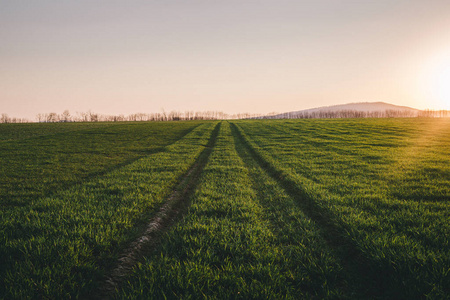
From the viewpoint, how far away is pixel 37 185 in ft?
31.3

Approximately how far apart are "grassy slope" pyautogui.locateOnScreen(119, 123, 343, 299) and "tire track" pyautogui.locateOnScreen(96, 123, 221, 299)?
0.85ft

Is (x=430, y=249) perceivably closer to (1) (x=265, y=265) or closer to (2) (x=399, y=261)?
(2) (x=399, y=261)

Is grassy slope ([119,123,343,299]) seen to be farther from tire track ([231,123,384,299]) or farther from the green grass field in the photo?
tire track ([231,123,384,299])

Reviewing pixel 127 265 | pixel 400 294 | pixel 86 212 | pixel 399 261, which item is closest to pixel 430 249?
pixel 399 261

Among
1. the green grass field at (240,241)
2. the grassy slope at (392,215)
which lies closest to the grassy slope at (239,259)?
the green grass field at (240,241)

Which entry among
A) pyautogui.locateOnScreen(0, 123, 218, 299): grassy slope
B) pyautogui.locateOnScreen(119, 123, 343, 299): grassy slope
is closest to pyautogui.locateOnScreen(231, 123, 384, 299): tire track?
pyautogui.locateOnScreen(119, 123, 343, 299): grassy slope

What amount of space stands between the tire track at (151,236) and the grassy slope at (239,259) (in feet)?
0.85

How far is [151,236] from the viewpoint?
5.11 m

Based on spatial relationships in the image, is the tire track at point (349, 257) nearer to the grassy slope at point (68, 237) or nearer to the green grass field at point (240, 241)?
the green grass field at point (240, 241)

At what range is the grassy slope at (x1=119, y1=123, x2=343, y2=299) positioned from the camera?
325cm

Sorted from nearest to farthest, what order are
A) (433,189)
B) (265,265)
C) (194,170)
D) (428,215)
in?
(265,265) < (428,215) < (433,189) < (194,170)

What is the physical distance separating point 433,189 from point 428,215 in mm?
3247

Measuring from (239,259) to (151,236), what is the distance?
2.41 m

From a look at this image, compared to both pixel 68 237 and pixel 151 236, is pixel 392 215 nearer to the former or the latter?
pixel 151 236
